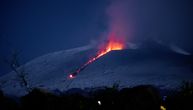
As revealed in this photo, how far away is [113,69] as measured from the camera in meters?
137

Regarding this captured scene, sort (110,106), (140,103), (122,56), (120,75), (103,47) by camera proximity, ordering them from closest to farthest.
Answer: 1. (140,103)
2. (110,106)
3. (120,75)
4. (122,56)
5. (103,47)

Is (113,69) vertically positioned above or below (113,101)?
above

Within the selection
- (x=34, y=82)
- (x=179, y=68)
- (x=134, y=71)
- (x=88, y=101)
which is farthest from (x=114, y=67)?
(x=88, y=101)

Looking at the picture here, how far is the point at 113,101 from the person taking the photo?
2700 centimetres

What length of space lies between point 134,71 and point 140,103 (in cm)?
10614

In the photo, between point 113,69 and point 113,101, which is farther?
point 113,69

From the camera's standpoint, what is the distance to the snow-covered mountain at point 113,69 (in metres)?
114

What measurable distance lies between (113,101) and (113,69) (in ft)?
361

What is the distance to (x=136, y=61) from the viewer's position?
145125 millimetres

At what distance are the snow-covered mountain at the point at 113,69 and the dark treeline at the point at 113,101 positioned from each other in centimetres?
7063

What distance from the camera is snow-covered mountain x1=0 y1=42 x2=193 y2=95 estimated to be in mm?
113562

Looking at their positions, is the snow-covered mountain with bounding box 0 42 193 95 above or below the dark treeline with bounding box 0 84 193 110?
above

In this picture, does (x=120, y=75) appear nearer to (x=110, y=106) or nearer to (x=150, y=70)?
(x=150, y=70)

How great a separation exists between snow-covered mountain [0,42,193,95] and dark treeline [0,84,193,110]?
7063 cm
